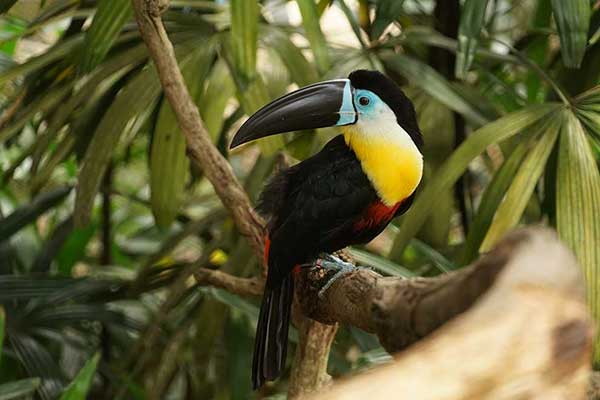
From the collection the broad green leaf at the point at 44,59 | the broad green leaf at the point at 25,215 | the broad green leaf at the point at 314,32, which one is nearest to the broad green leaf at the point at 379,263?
the broad green leaf at the point at 314,32

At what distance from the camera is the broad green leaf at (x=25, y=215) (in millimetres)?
2294

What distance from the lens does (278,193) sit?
157 cm

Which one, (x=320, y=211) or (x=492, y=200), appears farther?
(x=492, y=200)

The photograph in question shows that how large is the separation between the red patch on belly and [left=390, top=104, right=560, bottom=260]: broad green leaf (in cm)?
21

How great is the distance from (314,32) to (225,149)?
740 millimetres

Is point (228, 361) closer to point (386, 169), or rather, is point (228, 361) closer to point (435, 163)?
point (435, 163)

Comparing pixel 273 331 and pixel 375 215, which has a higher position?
pixel 375 215

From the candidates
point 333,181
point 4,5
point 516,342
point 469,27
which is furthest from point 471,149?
point 516,342

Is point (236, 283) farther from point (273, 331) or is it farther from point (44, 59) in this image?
point (44, 59)

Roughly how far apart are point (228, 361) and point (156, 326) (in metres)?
0.21

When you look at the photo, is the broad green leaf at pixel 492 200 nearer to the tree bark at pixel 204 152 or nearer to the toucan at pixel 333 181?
the toucan at pixel 333 181

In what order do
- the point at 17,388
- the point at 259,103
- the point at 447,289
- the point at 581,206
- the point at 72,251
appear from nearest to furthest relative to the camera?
the point at 447,289 → the point at 581,206 → the point at 17,388 → the point at 259,103 → the point at 72,251

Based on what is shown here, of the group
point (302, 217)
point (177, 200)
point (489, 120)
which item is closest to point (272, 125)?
point (302, 217)

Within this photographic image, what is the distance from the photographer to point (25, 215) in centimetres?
230
